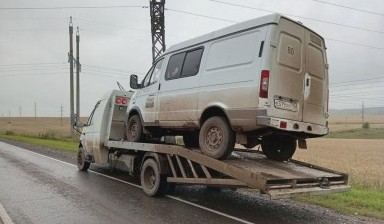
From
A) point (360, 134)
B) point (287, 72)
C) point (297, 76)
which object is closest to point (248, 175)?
point (287, 72)

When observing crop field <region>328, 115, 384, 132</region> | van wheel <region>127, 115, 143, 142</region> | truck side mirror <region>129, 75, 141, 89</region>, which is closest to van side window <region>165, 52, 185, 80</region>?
truck side mirror <region>129, 75, 141, 89</region>

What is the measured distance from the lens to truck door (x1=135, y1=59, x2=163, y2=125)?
973 cm

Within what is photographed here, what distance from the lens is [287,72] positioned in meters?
7.34

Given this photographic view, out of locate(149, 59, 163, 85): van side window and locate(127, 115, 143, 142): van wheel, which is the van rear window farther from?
locate(127, 115, 143, 142): van wheel

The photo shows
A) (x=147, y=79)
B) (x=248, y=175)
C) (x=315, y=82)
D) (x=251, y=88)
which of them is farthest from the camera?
(x=147, y=79)

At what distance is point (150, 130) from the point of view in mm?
10023

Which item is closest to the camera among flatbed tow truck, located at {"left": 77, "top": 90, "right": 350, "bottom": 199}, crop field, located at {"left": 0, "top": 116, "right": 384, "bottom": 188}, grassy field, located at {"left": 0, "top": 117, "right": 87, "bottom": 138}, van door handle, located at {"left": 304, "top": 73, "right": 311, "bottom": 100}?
flatbed tow truck, located at {"left": 77, "top": 90, "right": 350, "bottom": 199}

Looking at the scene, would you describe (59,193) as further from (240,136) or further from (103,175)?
(240,136)

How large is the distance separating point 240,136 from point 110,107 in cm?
548

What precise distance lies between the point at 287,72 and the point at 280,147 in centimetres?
224

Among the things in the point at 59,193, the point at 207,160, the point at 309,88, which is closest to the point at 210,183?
the point at 207,160

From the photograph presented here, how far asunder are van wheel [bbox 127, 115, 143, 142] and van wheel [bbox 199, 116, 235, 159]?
8.65 feet

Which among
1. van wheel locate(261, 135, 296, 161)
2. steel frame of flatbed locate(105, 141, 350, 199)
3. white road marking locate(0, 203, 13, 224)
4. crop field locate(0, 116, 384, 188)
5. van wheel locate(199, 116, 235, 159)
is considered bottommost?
crop field locate(0, 116, 384, 188)

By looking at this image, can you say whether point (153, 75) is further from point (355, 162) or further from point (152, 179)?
point (355, 162)
